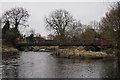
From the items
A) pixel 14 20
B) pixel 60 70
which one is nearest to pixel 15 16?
pixel 14 20

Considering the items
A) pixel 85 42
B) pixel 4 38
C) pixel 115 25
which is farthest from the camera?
pixel 4 38

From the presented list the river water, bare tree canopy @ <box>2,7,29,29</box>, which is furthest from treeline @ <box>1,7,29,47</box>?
the river water

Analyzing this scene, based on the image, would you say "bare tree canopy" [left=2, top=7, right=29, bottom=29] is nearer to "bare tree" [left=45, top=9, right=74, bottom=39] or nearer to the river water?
"bare tree" [left=45, top=9, right=74, bottom=39]

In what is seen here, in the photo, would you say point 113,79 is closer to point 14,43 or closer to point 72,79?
point 72,79

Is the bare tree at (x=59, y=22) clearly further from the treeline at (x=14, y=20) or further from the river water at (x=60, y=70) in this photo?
the river water at (x=60, y=70)

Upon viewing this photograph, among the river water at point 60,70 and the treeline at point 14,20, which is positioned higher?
the treeline at point 14,20

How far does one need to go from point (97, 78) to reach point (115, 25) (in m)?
15.3

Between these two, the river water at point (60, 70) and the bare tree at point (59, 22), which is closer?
the river water at point (60, 70)

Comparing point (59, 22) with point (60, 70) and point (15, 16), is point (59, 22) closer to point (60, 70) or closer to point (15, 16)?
point (15, 16)

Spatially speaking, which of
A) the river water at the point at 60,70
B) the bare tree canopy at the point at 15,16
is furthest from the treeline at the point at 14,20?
the river water at the point at 60,70

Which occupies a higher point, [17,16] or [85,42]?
[17,16]

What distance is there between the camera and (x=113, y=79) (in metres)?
11.0

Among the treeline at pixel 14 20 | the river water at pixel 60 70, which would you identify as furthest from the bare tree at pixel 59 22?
the river water at pixel 60 70

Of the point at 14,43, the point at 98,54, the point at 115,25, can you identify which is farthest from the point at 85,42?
the point at 14,43
